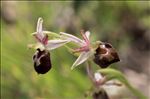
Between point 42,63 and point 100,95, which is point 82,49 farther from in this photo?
point 100,95

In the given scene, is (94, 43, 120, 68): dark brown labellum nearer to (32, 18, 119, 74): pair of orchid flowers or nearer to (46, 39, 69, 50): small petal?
(32, 18, 119, 74): pair of orchid flowers

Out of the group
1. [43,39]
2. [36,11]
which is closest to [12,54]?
[36,11]

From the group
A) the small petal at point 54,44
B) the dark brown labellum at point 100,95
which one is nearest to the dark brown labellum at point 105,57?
the small petal at point 54,44

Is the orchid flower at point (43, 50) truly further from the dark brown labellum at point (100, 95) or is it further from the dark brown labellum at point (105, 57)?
the dark brown labellum at point (100, 95)

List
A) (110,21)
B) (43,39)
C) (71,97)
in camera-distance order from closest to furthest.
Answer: (43,39) < (71,97) < (110,21)

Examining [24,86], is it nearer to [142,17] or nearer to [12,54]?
[12,54]

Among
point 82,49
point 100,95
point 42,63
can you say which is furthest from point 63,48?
point 42,63
